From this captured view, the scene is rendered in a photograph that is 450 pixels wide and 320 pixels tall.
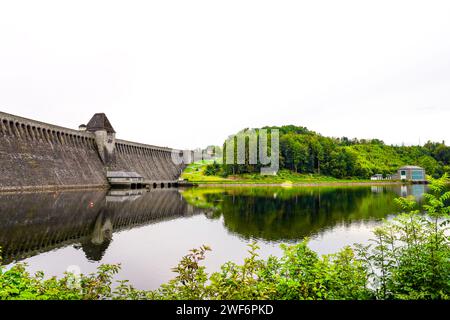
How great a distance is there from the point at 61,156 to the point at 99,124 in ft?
64.6

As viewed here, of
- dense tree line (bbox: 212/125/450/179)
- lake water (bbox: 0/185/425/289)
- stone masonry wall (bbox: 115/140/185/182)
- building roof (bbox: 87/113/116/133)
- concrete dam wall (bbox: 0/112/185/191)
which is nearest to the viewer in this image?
lake water (bbox: 0/185/425/289)

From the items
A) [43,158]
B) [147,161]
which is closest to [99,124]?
[147,161]

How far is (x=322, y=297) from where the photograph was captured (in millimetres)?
6125

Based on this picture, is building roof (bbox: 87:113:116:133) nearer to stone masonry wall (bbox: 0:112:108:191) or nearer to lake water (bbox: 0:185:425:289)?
stone masonry wall (bbox: 0:112:108:191)

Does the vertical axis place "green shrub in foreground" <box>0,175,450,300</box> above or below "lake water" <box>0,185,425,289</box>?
above

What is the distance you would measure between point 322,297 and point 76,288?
15.8 feet

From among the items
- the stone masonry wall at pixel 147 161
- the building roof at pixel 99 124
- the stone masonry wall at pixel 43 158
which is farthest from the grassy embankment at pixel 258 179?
the stone masonry wall at pixel 43 158

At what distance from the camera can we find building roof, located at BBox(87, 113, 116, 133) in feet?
263

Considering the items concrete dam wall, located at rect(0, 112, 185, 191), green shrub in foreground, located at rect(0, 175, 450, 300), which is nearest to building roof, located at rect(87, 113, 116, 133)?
concrete dam wall, located at rect(0, 112, 185, 191)

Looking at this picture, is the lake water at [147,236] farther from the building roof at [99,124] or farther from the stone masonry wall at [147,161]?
the stone masonry wall at [147,161]

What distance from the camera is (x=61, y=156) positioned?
2450 inches

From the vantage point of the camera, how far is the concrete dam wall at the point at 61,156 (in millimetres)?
49344

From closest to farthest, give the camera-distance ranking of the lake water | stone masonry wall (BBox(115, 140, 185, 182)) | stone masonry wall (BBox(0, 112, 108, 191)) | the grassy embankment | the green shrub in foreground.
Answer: the green shrub in foreground → the lake water → stone masonry wall (BBox(0, 112, 108, 191)) → stone masonry wall (BBox(115, 140, 185, 182)) → the grassy embankment

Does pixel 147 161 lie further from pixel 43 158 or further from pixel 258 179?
pixel 43 158
